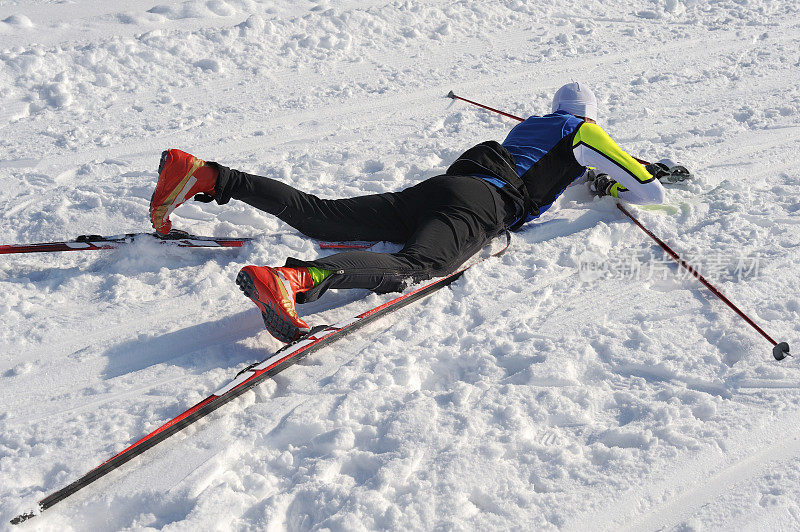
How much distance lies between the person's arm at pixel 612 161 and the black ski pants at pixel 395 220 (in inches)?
22.4

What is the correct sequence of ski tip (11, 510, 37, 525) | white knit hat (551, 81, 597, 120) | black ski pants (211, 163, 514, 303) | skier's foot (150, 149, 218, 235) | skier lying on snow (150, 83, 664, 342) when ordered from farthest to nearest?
A: white knit hat (551, 81, 597, 120)
skier's foot (150, 149, 218, 235)
black ski pants (211, 163, 514, 303)
skier lying on snow (150, 83, 664, 342)
ski tip (11, 510, 37, 525)

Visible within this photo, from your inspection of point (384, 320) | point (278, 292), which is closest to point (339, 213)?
point (384, 320)

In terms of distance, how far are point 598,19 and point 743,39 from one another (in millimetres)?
1520

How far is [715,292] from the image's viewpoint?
3.39 m

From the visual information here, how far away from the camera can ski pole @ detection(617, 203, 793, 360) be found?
9.61 feet

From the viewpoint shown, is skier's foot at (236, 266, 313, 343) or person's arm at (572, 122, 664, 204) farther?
person's arm at (572, 122, 664, 204)

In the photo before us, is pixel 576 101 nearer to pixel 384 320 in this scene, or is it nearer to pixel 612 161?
pixel 612 161

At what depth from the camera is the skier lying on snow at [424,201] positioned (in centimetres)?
307

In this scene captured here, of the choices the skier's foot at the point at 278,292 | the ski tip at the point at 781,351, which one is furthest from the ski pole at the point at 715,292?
the skier's foot at the point at 278,292

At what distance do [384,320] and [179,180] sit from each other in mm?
1241

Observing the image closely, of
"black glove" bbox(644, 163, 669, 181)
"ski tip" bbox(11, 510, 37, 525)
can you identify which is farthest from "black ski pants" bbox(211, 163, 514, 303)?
"ski tip" bbox(11, 510, 37, 525)

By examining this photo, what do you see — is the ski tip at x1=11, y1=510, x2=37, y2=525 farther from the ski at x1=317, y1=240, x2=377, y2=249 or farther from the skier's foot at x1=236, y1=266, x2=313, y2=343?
the ski at x1=317, y1=240, x2=377, y2=249

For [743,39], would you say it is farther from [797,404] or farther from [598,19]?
[797,404]

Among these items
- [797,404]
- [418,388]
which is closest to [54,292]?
[418,388]
